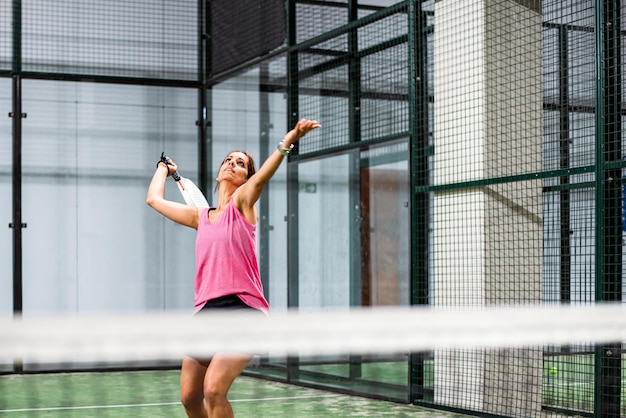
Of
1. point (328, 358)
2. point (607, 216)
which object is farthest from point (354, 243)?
point (607, 216)

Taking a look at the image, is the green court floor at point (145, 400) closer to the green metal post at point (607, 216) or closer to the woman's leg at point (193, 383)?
the green metal post at point (607, 216)

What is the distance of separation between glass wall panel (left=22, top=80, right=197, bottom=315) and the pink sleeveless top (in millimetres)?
5851

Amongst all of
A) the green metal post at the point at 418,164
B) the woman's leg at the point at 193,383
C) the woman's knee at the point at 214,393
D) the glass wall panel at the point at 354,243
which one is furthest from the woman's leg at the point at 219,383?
the glass wall panel at the point at 354,243

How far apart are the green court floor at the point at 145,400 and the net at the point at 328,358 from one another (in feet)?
0.05

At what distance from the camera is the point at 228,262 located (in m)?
4.38

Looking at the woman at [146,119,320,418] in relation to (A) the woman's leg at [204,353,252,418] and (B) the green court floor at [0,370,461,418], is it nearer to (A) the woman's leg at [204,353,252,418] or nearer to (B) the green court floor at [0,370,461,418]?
(A) the woman's leg at [204,353,252,418]

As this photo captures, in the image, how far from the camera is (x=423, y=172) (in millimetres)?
7637

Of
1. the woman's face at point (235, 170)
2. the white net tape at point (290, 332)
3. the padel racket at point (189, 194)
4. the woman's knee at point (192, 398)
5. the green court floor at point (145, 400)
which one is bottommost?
the green court floor at point (145, 400)

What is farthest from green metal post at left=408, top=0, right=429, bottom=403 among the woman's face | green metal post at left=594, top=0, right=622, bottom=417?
the woman's face

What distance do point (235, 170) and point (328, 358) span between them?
491 centimetres

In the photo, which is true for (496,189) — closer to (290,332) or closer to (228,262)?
(228,262)

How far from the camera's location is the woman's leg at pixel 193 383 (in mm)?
4344

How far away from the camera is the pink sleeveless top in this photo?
14.3 feet

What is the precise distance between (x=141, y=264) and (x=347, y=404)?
3.23m
